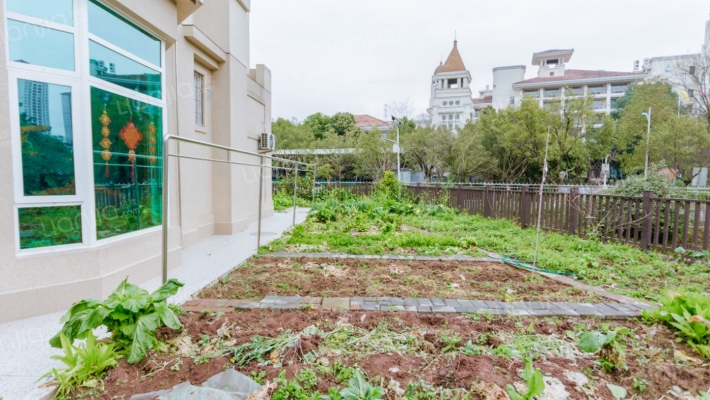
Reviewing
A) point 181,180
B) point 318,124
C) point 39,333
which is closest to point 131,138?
point 181,180

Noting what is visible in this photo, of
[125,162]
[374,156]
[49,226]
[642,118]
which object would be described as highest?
[642,118]

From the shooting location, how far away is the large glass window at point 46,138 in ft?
8.87

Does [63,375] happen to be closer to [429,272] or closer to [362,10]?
[429,272]

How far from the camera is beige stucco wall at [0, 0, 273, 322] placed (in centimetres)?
265

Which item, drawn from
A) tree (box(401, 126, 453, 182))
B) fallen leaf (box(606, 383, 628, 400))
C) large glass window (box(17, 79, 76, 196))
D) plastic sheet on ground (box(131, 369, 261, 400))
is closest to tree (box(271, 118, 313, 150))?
tree (box(401, 126, 453, 182))

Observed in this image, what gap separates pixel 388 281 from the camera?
3.70 metres

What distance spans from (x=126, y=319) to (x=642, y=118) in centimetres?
2837

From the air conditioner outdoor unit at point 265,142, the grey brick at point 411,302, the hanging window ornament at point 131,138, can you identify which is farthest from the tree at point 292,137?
the grey brick at point 411,302

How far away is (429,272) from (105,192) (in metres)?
3.52

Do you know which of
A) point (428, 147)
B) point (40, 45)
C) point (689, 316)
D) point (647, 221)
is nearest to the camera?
point (689, 316)

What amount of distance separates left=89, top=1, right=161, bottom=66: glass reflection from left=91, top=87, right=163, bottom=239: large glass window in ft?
1.73

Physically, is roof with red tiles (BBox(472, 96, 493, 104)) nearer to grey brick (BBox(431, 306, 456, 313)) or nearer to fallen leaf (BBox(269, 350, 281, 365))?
grey brick (BBox(431, 306, 456, 313))

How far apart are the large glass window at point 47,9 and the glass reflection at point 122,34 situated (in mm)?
191

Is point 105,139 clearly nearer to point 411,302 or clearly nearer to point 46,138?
point 46,138
